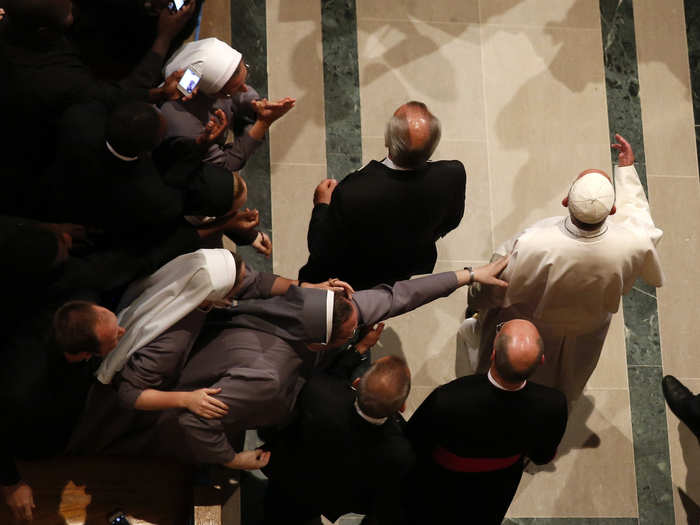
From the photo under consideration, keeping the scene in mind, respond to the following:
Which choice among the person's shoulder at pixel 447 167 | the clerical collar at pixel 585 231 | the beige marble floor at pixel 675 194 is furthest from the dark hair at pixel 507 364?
the beige marble floor at pixel 675 194

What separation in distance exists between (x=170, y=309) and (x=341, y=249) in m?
0.97

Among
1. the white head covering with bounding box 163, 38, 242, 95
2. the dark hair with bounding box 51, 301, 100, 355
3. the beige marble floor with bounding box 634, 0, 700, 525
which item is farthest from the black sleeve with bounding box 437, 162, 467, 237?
the beige marble floor with bounding box 634, 0, 700, 525

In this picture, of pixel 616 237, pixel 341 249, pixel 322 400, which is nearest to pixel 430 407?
pixel 322 400

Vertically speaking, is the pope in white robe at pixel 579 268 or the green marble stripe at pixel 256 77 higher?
the green marble stripe at pixel 256 77

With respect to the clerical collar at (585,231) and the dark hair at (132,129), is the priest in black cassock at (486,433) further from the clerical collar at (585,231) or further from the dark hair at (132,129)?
the dark hair at (132,129)

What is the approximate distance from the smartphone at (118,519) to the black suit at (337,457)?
2.26 ft

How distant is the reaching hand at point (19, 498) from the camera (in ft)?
11.7

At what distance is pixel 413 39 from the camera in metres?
5.28

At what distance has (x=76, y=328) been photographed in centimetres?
322

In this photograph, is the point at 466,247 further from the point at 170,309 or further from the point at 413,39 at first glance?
the point at 170,309

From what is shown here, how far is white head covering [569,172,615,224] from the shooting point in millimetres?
3570

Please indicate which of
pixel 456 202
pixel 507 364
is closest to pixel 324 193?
pixel 456 202

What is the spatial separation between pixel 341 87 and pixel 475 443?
2473 mm

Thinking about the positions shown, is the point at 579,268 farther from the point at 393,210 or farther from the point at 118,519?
the point at 118,519
